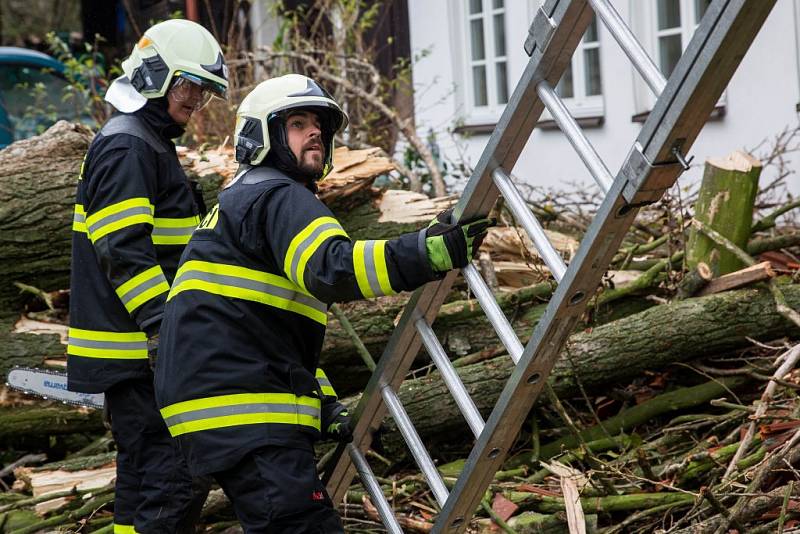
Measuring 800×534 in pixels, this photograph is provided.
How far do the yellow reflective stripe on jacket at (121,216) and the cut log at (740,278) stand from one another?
2291mm

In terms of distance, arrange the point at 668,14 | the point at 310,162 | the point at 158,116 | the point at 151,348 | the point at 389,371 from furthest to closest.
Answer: the point at 668,14 < the point at 151,348 < the point at 158,116 < the point at 389,371 < the point at 310,162

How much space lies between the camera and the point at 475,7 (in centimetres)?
971

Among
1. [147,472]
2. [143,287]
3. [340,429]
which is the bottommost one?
[147,472]

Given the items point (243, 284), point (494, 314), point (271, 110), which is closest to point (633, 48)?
point (494, 314)

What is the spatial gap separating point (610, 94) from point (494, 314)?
19.4 feet

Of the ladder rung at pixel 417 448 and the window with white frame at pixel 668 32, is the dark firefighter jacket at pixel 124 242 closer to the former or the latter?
the ladder rung at pixel 417 448

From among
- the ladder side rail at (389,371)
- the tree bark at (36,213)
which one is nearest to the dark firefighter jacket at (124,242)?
the ladder side rail at (389,371)

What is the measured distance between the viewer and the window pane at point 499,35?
9.52 metres

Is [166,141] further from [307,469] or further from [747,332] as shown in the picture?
[747,332]

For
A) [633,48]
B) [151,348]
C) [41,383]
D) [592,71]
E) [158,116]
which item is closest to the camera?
[633,48]

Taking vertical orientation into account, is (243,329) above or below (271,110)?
below

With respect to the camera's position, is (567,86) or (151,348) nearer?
(151,348)

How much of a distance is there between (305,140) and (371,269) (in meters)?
0.50

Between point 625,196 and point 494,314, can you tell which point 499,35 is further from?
point 625,196
